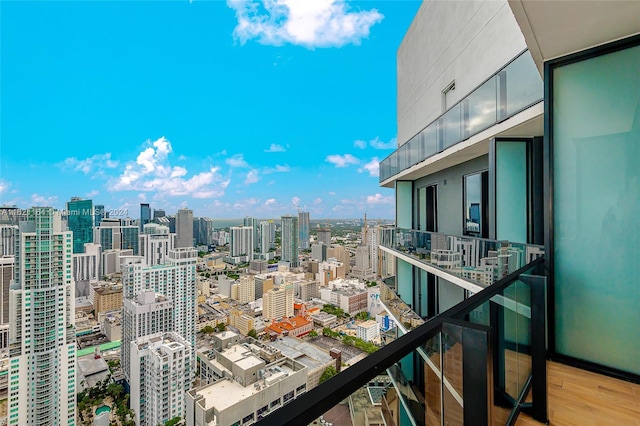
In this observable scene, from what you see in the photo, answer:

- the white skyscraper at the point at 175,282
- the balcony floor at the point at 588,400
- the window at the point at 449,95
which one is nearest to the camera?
the balcony floor at the point at 588,400

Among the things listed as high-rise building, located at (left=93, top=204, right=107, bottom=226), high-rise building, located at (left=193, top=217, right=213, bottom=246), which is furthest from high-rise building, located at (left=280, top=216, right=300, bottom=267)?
high-rise building, located at (left=93, top=204, right=107, bottom=226)

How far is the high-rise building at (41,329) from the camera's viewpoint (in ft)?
A: 50.7

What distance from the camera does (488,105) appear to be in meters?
4.71

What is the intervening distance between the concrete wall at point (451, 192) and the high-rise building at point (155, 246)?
84.1 ft

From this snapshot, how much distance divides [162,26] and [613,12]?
63046 mm

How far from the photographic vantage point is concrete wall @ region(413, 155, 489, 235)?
6.84 metres

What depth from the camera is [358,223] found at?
107ft

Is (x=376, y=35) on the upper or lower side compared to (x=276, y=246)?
upper

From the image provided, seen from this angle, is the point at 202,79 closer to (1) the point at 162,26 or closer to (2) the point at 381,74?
(1) the point at 162,26

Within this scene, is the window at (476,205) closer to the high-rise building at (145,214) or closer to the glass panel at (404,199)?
the glass panel at (404,199)

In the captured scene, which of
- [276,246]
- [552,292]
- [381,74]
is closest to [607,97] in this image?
[552,292]

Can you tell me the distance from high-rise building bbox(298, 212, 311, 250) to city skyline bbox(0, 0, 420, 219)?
209cm

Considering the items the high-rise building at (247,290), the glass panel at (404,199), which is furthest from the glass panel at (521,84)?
the high-rise building at (247,290)

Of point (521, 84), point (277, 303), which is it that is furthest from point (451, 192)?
point (277, 303)
